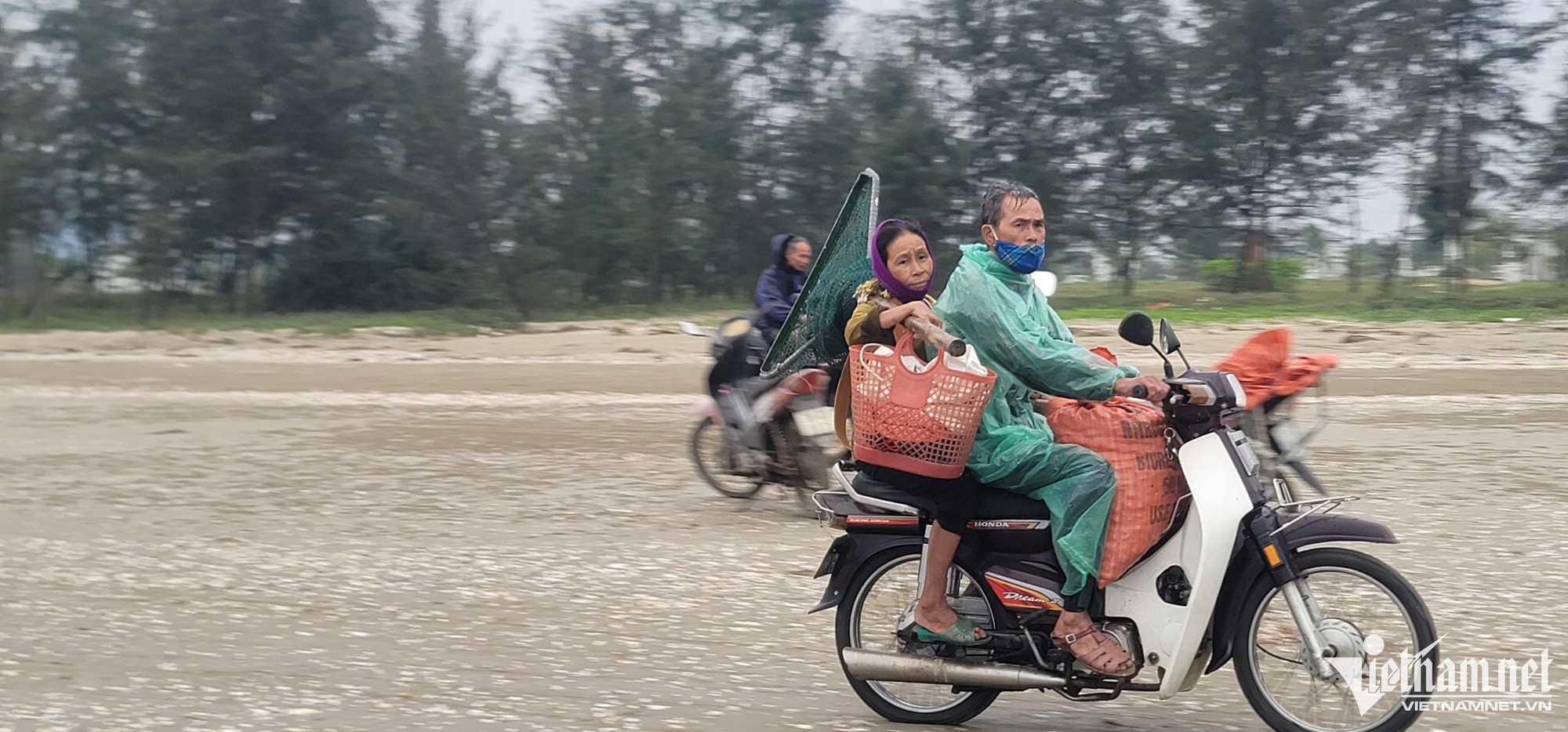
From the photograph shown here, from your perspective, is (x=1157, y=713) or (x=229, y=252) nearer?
(x=1157, y=713)

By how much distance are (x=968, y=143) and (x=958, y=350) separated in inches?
1273

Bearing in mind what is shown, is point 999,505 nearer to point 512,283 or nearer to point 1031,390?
point 1031,390

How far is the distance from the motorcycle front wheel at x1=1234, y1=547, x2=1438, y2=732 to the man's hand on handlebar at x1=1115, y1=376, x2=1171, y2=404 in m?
0.62

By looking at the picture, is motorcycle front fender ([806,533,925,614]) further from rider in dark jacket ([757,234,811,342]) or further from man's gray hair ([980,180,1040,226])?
rider in dark jacket ([757,234,811,342])

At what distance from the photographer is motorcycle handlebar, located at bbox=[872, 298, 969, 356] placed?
4.41 meters

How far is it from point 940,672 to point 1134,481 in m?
0.91

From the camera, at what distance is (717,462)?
10570 millimetres

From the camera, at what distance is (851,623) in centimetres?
517

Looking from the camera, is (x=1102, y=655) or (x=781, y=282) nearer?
(x=1102, y=655)

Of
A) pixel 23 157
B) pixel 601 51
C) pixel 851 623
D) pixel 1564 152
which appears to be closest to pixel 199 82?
pixel 23 157

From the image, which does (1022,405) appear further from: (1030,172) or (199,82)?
(199,82)

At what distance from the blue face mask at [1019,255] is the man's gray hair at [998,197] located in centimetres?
9

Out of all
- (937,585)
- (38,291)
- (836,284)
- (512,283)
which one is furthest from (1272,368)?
(38,291)

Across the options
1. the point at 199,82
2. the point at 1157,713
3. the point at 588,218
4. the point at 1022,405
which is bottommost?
the point at 1157,713
